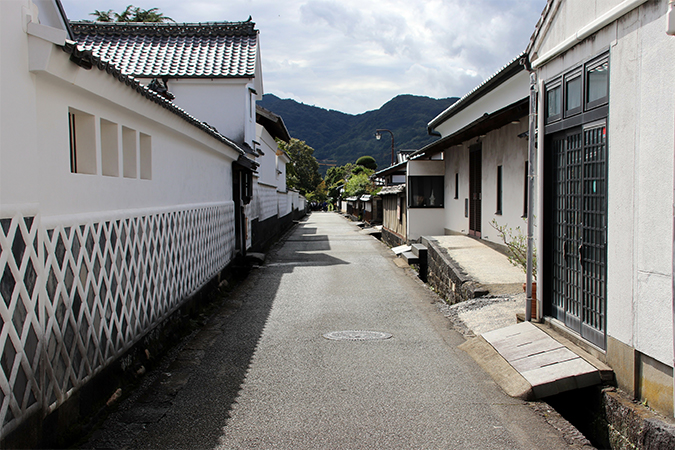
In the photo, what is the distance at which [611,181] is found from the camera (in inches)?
220

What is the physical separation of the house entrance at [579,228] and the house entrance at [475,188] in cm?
949

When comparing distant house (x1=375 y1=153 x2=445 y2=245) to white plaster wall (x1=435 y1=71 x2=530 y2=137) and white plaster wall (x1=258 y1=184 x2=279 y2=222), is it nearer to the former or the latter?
white plaster wall (x1=435 y1=71 x2=530 y2=137)

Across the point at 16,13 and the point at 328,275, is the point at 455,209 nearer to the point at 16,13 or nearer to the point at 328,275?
the point at 328,275

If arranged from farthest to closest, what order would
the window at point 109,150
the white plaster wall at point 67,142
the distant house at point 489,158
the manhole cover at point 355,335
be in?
the distant house at point 489,158 < the manhole cover at point 355,335 < the window at point 109,150 < the white plaster wall at point 67,142

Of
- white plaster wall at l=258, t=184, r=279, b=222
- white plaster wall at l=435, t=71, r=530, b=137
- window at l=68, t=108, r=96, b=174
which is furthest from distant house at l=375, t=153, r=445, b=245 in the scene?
window at l=68, t=108, r=96, b=174

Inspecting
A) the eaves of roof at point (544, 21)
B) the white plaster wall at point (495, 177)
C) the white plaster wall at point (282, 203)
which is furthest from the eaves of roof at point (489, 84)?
the white plaster wall at point (282, 203)

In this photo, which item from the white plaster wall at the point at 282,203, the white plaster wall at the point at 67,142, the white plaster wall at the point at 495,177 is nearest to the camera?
the white plaster wall at the point at 67,142

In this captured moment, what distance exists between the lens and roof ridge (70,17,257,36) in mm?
21719

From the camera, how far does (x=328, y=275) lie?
51.0 feet

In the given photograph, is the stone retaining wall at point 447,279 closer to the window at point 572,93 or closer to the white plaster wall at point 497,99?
the window at point 572,93

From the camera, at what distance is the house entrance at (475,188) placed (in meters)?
16.8

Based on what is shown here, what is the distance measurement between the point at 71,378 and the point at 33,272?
3.74 ft

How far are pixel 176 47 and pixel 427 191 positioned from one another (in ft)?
36.5

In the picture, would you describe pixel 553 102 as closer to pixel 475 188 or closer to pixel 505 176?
pixel 505 176
